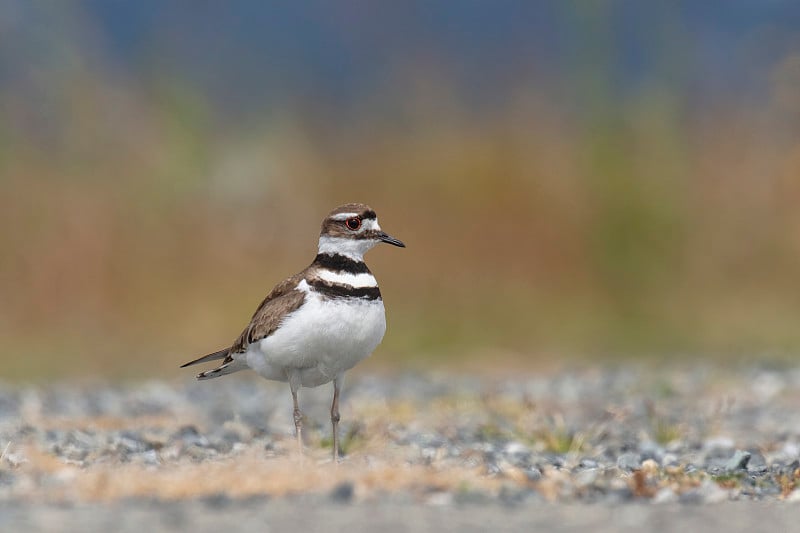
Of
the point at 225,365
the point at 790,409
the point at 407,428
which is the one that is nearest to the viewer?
the point at 225,365

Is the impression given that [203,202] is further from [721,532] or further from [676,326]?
[721,532]

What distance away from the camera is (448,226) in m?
21.8

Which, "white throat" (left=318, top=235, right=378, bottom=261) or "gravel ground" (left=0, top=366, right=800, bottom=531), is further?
"white throat" (left=318, top=235, right=378, bottom=261)

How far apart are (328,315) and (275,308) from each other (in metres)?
0.50

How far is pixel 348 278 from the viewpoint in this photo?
839 cm

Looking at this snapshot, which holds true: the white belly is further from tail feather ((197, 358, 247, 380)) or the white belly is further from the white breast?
tail feather ((197, 358, 247, 380))

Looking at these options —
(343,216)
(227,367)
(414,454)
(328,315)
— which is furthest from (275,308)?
(414,454)

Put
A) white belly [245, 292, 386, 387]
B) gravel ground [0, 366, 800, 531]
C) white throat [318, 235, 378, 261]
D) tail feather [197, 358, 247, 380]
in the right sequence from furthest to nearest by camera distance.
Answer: tail feather [197, 358, 247, 380] → white throat [318, 235, 378, 261] → white belly [245, 292, 386, 387] → gravel ground [0, 366, 800, 531]

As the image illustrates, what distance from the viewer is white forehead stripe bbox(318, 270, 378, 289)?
837 cm

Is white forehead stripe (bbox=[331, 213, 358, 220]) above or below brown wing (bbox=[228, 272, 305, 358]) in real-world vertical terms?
above

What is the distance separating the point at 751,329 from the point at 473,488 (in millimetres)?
14738

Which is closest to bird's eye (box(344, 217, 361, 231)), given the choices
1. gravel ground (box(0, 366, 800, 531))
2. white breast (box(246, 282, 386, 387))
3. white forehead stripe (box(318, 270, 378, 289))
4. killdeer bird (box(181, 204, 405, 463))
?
killdeer bird (box(181, 204, 405, 463))

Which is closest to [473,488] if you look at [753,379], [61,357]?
[753,379]

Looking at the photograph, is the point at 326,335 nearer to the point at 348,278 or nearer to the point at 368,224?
the point at 348,278
